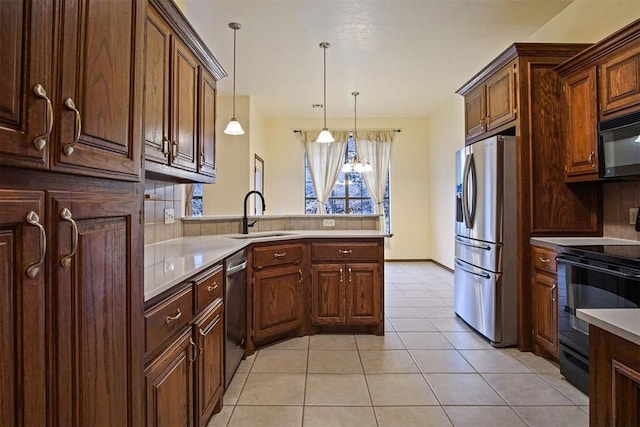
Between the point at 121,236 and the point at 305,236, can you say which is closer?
the point at 121,236

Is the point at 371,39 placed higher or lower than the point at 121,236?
higher

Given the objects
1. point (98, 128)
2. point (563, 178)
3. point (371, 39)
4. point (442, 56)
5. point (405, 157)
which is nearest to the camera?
point (98, 128)

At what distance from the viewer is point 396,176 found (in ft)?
24.0

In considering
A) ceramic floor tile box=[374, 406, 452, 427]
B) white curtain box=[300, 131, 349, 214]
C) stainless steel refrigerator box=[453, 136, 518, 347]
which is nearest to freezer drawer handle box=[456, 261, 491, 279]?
stainless steel refrigerator box=[453, 136, 518, 347]

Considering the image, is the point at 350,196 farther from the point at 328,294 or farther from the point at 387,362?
the point at 387,362

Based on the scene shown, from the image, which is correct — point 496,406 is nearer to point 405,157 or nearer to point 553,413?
point 553,413

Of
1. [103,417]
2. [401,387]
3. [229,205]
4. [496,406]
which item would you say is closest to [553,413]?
[496,406]

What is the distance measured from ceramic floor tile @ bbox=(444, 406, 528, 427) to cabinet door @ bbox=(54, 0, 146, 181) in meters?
2.00

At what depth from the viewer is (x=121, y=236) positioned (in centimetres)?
96

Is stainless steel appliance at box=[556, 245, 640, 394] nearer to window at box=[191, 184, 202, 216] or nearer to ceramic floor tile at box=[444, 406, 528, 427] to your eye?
ceramic floor tile at box=[444, 406, 528, 427]

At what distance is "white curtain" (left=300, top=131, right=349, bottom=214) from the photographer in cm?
721

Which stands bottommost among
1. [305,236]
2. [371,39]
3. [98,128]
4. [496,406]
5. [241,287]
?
[496,406]

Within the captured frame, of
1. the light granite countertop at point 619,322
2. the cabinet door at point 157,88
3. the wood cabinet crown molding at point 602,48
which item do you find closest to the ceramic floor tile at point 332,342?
the cabinet door at point 157,88

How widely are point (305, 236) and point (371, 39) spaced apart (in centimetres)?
232
